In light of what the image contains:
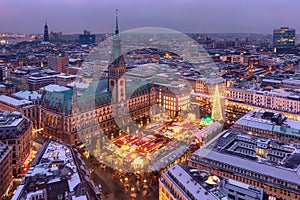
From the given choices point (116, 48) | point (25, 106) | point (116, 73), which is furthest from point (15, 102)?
point (116, 48)

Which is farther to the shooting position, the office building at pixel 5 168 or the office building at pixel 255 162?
the office building at pixel 5 168

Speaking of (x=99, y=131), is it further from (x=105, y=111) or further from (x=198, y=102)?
(x=198, y=102)

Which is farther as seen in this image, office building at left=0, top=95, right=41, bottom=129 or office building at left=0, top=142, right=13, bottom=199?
office building at left=0, top=95, right=41, bottom=129

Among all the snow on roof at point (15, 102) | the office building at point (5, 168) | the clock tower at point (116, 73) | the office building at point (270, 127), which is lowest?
the office building at point (5, 168)

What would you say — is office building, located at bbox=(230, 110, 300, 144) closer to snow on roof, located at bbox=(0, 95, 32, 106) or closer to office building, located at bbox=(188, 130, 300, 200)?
office building, located at bbox=(188, 130, 300, 200)

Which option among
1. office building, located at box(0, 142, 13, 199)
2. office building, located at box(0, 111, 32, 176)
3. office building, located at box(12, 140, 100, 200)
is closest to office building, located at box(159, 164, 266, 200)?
office building, located at box(12, 140, 100, 200)

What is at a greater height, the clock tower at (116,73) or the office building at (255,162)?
the clock tower at (116,73)

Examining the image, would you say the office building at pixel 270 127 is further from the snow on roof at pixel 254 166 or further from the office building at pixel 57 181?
the office building at pixel 57 181

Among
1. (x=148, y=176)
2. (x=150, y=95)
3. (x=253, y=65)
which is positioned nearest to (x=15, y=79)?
(x=150, y=95)

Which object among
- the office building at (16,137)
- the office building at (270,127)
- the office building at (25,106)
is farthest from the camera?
the office building at (25,106)

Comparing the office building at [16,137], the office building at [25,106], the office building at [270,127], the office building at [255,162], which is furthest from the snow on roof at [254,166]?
the office building at [25,106]

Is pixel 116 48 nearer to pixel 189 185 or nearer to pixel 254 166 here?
pixel 254 166
